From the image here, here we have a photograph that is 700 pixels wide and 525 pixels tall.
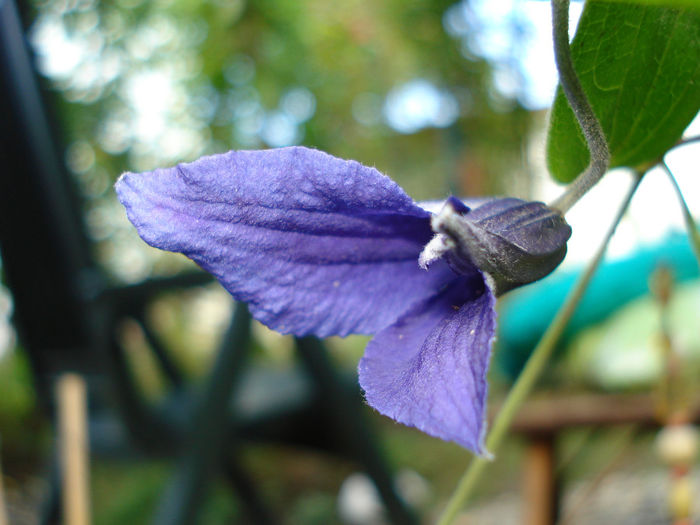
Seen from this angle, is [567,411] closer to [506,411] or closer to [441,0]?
[506,411]

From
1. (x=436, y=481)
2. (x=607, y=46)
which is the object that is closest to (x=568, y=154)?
(x=607, y=46)

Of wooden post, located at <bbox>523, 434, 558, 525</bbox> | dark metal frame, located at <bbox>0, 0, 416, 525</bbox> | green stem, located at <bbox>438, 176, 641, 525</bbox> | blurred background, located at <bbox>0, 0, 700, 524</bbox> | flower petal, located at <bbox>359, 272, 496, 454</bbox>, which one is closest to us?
flower petal, located at <bbox>359, 272, 496, 454</bbox>

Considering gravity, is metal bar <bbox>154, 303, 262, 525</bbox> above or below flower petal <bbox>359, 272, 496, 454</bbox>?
below

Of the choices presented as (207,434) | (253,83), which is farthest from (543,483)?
(253,83)

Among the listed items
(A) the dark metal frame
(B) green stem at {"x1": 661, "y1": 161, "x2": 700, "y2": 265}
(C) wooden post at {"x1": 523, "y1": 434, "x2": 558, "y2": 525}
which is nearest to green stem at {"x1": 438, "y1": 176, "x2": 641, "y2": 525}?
(B) green stem at {"x1": 661, "y1": 161, "x2": 700, "y2": 265}

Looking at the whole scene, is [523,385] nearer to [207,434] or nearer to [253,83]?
[207,434]

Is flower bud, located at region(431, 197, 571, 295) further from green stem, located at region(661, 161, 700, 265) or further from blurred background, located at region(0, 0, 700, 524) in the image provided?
blurred background, located at region(0, 0, 700, 524)
